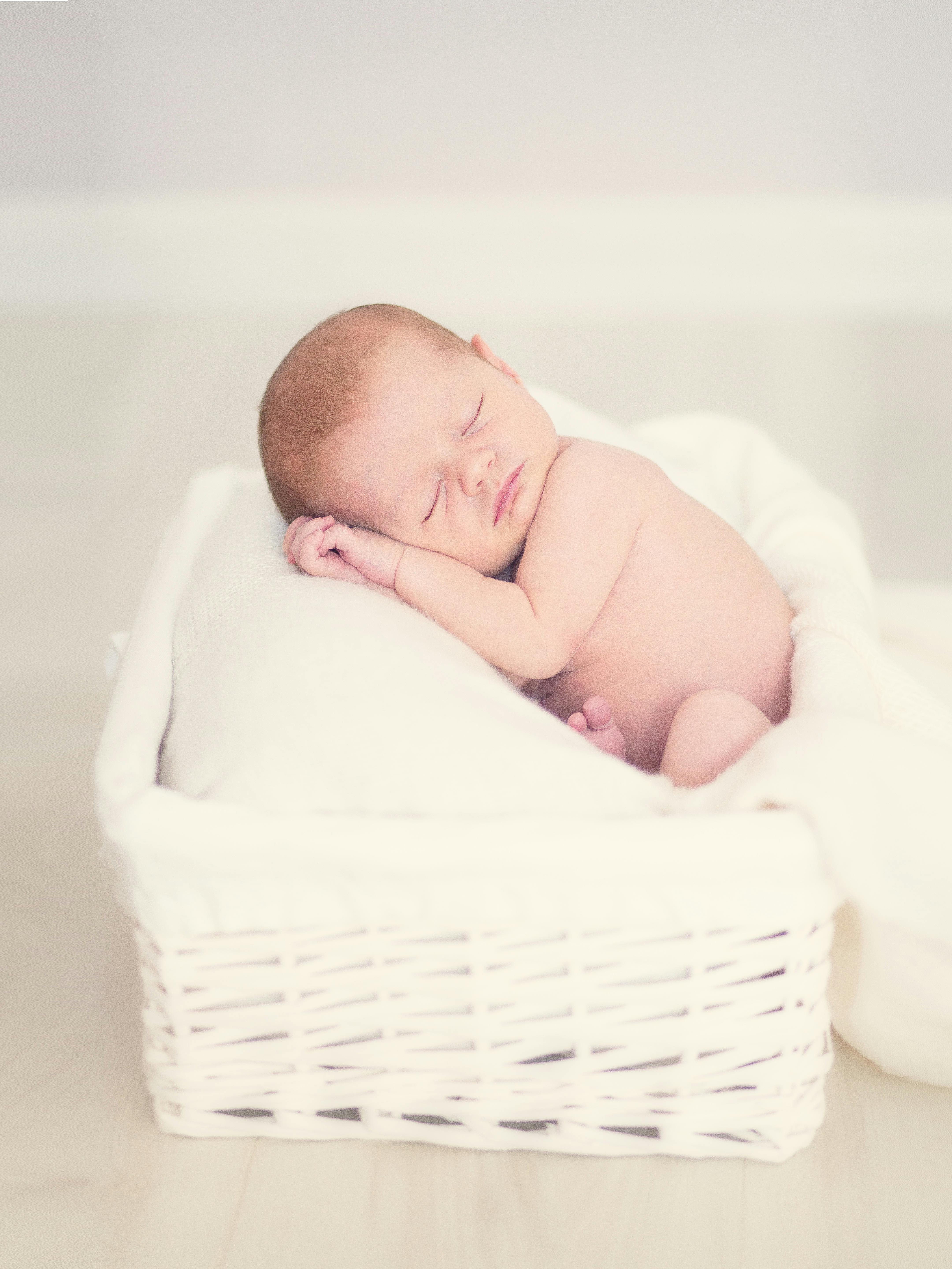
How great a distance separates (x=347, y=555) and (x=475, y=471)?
0.13 m

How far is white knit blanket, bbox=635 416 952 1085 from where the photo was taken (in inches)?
32.3

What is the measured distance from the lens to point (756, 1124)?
89cm

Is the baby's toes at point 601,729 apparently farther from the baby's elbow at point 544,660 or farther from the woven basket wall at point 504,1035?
the woven basket wall at point 504,1035

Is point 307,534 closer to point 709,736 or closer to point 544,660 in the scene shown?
point 544,660

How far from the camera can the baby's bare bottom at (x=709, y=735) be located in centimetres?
98

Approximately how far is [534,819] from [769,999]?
0.67 feet

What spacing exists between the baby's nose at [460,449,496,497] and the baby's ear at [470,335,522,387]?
15 cm

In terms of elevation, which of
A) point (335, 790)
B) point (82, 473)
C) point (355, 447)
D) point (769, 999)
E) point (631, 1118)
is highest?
point (355, 447)

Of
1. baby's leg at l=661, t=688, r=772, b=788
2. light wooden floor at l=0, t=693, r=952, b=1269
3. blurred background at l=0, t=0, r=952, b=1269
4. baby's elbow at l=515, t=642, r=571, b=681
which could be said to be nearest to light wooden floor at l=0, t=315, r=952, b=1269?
light wooden floor at l=0, t=693, r=952, b=1269

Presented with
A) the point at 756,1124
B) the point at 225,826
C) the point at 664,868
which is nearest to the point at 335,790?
the point at 225,826

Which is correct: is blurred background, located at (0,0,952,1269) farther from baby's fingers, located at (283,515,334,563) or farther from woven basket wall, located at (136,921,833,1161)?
woven basket wall, located at (136,921,833,1161)

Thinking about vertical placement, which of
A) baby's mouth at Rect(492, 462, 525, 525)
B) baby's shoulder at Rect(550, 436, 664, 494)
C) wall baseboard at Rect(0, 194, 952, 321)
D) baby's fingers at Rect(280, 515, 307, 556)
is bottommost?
wall baseboard at Rect(0, 194, 952, 321)

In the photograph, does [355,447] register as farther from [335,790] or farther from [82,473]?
[82,473]

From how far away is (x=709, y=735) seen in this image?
100 cm
